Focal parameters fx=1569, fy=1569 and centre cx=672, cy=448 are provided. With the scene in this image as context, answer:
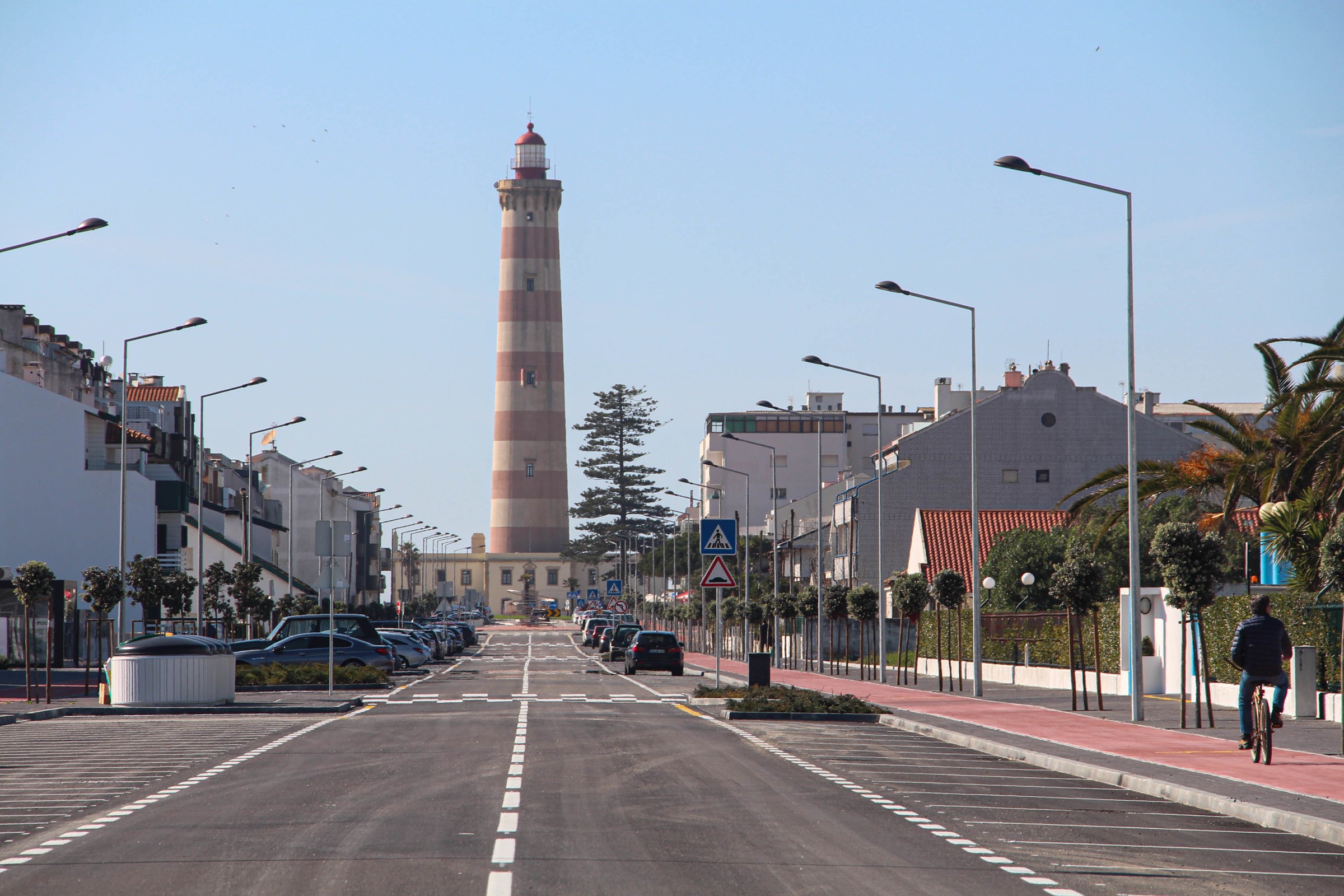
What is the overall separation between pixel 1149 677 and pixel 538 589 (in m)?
149

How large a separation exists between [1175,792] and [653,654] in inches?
1418

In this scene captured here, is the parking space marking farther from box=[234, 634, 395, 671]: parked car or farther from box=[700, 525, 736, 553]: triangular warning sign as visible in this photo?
box=[234, 634, 395, 671]: parked car

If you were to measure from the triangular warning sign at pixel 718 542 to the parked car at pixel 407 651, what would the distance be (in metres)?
23.2

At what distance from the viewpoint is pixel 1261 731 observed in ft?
57.7

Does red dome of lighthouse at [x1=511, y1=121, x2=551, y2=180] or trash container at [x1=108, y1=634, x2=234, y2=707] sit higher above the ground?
red dome of lighthouse at [x1=511, y1=121, x2=551, y2=180]

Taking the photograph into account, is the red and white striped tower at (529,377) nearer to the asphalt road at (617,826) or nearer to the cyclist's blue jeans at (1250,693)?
the asphalt road at (617,826)

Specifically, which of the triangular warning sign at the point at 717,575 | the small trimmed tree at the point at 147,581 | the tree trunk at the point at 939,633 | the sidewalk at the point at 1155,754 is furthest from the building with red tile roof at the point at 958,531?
the triangular warning sign at the point at 717,575

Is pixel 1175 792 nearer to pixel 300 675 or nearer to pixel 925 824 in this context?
pixel 925 824

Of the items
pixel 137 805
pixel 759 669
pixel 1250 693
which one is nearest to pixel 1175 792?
pixel 1250 693

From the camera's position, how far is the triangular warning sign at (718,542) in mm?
31547

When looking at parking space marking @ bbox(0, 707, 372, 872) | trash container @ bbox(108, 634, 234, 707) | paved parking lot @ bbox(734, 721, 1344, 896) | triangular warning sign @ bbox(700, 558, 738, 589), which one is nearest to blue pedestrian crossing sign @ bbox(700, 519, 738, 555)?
triangular warning sign @ bbox(700, 558, 738, 589)

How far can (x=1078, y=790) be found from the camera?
15.8m

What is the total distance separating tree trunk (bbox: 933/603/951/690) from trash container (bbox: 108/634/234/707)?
15.5 meters

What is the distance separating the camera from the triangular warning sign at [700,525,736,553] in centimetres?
3155
